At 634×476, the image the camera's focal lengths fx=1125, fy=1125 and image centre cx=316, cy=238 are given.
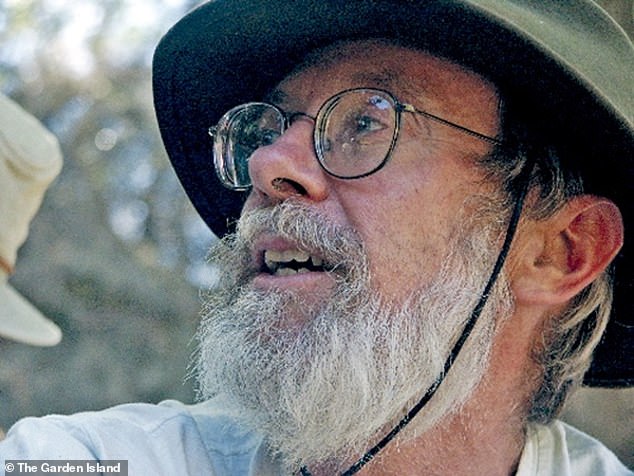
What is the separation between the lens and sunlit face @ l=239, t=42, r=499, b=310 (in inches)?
90.0

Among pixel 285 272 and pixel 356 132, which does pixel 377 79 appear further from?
pixel 285 272

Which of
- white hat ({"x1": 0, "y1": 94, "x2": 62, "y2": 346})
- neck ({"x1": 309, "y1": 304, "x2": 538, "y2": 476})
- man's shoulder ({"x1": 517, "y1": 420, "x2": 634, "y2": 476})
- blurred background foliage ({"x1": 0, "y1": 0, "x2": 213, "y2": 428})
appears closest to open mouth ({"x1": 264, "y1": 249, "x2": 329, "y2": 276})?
neck ({"x1": 309, "y1": 304, "x2": 538, "y2": 476})

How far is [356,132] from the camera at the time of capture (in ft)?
7.70

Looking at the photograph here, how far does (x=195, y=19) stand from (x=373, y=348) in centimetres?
88

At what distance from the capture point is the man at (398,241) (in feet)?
7.41

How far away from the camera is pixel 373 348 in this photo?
228cm

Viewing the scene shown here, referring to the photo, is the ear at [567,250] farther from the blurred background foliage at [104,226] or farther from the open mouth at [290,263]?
the blurred background foliage at [104,226]

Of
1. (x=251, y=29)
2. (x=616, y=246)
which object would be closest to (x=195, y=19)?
(x=251, y=29)

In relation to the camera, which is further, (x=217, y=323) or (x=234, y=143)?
(x=234, y=143)

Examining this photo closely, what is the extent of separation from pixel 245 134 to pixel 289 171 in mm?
308

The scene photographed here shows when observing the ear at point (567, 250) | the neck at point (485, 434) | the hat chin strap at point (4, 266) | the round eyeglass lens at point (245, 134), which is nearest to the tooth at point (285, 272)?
the round eyeglass lens at point (245, 134)

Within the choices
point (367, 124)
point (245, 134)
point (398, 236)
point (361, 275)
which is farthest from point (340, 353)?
point (245, 134)

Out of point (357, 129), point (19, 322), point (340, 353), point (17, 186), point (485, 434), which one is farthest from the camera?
point (19, 322)

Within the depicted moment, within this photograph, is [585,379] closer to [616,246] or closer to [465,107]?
[616,246]
